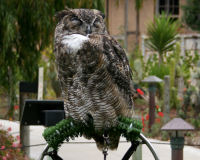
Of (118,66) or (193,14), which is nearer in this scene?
(118,66)

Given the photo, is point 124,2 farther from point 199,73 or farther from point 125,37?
point 199,73

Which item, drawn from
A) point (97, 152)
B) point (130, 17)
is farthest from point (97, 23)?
point (130, 17)

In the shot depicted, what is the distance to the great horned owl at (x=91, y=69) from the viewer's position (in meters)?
2.23

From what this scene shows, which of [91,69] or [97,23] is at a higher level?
[97,23]

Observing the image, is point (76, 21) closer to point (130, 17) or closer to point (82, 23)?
point (82, 23)

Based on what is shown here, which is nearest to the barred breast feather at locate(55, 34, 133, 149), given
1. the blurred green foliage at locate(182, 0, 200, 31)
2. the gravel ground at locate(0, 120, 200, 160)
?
the gravel ground at locate(0, 120, 200, 160)

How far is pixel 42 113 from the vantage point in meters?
3.15

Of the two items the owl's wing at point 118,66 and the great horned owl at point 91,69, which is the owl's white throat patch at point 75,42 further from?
the owl's wing at point 118,66

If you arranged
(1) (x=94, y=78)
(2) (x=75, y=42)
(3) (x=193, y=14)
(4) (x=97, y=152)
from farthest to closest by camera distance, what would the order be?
(3) (x=193, y=14) → (4) (x=97, y=152) → (1) (x=94, y=78) → (2) (x=75, y=42)

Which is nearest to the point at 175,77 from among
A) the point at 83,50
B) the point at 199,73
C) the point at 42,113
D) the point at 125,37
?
the point at 199,73

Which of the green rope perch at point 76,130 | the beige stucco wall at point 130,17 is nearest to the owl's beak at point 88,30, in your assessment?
the green rope perch at point 76,130

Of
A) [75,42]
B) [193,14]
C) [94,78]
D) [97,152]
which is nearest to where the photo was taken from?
[75,42]

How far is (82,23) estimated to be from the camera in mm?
2266

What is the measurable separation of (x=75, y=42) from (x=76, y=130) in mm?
572
